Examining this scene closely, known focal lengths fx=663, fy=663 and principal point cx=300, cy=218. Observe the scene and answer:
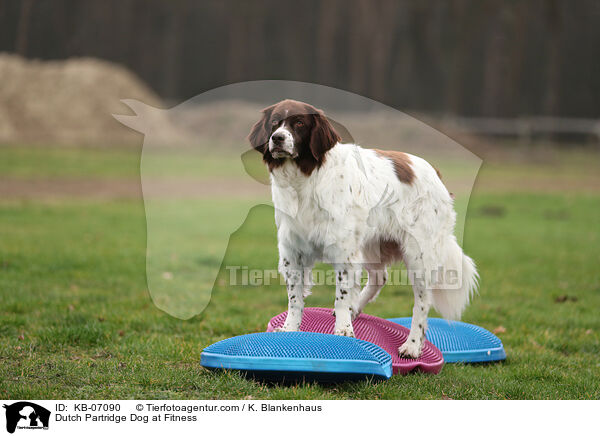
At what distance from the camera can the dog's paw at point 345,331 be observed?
4816mm

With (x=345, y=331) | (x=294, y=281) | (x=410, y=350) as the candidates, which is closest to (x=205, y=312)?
(x=294, y=281)

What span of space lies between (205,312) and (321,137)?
311cm

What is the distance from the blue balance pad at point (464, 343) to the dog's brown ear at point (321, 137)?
2.02 m

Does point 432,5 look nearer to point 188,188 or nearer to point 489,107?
point 489,107

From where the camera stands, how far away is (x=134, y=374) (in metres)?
4.63

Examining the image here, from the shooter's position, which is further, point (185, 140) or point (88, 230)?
point (88, 230)

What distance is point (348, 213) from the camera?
4734 millimetres

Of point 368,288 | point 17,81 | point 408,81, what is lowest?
point 368,288

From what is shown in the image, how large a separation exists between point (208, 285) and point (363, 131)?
293 centimetres

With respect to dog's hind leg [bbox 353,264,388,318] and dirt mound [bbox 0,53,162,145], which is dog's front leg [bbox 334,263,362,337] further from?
dirt mound [bbox 0,53,162,145]

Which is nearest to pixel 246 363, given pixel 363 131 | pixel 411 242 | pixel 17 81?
pixel 411 242

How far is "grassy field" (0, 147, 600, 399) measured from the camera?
14.7ft
